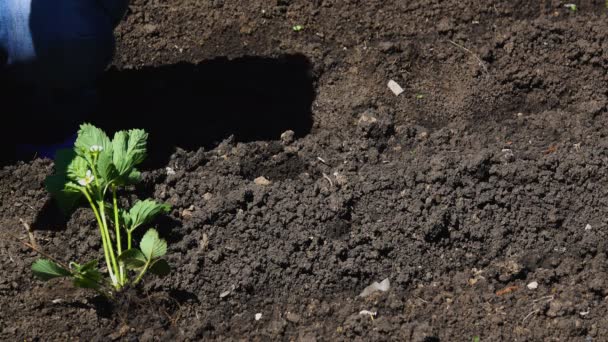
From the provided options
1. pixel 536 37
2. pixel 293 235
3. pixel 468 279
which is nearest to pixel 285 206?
pixel 293 235

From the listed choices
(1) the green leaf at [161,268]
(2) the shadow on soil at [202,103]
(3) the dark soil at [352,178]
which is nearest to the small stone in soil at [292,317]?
(3) the dark soil at [352,178]

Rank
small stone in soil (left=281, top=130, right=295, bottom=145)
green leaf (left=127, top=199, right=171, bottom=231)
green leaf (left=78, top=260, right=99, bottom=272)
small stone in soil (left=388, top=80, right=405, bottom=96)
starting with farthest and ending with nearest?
1. small stone in soil (left=388, top=80, right=405, bottom=96)
2. small stone in soil (left=281, top=130, right=295, bottom=145)
3. green leaf (left=127, top=199, right=171, bottom=231)
4. green leaf (left=78, top=260, right=99, bottom=272)

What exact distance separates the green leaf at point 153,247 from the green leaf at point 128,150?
268mm

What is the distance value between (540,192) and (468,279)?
0.47 m

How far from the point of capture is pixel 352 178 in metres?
3.29

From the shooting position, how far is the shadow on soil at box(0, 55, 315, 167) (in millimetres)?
3551

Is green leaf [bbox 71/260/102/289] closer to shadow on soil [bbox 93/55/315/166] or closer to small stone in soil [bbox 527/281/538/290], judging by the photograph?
shadow on soil [bbox 93/55/315/166]

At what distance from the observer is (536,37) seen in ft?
12.9

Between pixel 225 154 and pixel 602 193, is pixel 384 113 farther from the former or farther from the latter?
pixel 602 193

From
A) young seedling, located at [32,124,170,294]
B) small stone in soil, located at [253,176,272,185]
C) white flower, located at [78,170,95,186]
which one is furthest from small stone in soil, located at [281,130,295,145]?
white flower, located at [78,170,95,186]

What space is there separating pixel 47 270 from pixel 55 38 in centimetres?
93

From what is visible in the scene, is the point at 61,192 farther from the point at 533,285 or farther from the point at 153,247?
the point at 533,285

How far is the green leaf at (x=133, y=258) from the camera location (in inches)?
110

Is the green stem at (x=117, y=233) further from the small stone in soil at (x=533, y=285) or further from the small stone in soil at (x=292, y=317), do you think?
the small stone in soil at (x=533, y=285)
